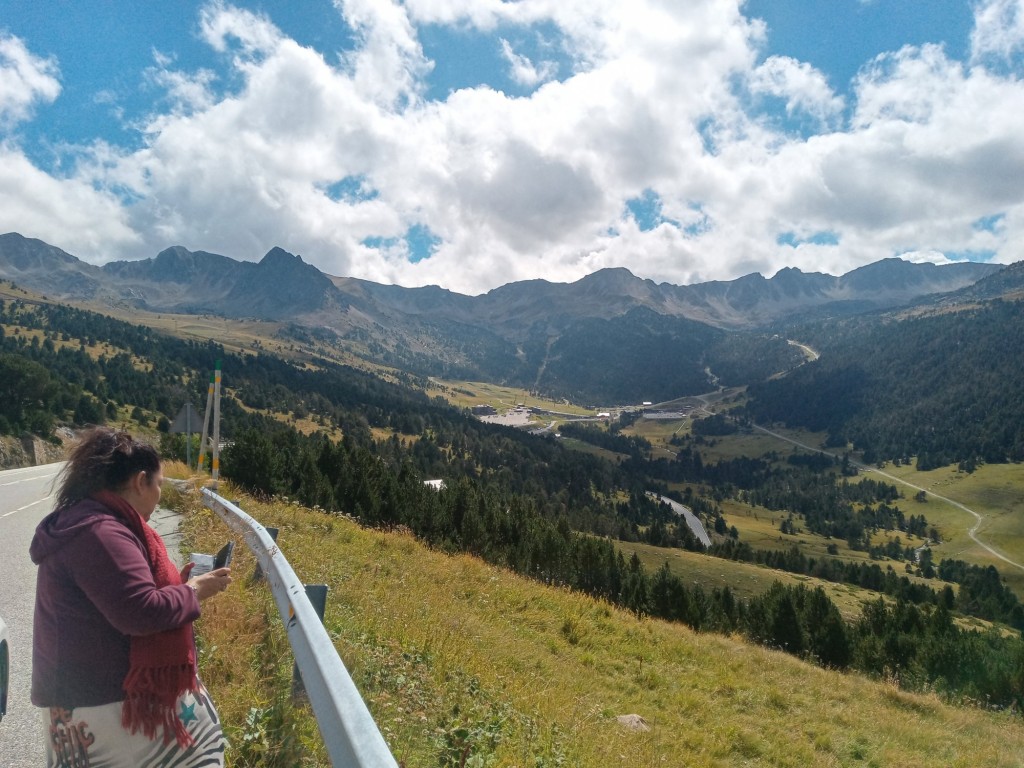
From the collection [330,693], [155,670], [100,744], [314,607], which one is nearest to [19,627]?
[314,607]

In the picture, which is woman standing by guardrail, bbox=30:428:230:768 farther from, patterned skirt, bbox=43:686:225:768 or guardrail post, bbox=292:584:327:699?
guardrail post, bbox=292:584:327:699

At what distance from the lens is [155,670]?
326cm

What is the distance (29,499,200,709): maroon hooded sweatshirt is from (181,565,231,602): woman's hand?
546 millimetres

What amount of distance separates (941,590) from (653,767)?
525ft

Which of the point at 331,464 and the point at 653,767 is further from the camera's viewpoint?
the point at 331,464

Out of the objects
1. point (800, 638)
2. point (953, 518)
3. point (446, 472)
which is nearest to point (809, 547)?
point (953, 518)

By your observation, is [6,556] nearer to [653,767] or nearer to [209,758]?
[209,758]

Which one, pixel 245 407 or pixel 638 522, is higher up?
pixel 245 407

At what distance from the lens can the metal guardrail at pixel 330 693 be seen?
8.73 feet

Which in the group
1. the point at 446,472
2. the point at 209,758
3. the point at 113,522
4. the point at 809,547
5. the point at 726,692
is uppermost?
the point at 113,522

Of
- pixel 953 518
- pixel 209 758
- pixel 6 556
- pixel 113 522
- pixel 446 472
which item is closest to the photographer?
pixel 113 522

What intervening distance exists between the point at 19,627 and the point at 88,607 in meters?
6.82

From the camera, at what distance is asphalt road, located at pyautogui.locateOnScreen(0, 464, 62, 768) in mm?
4953

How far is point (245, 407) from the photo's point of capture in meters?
177
